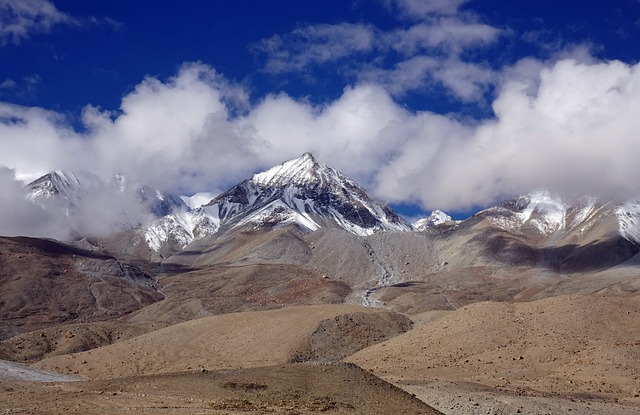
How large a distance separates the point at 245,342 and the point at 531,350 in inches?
1000

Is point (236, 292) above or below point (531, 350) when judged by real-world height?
above

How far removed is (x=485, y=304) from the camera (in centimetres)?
5553

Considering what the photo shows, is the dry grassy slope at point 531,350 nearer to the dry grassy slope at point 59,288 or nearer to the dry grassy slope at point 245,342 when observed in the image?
the dry grassy slope at point 245,342

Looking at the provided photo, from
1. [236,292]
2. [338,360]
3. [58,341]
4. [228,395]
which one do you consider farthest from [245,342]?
[236,292]

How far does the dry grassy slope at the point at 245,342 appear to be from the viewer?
56700 millimetres

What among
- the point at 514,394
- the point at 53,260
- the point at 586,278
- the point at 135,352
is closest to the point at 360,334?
the point at 135,352

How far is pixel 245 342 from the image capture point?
2386 inches

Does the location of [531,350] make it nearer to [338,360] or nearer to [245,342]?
[338,360]

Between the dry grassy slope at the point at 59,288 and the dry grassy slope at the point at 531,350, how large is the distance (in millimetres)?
78334

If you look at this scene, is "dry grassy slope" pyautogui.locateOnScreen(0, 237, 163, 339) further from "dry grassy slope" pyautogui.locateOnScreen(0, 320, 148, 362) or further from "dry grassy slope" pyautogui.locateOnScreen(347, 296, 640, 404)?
"dry grassy slope" pyautogui.locateOnScreen(347, 296, 640, 404)

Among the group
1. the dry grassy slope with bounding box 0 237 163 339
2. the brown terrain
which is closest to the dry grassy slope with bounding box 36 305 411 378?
the brown terrain

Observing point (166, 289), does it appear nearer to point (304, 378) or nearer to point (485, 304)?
point (485, 304)

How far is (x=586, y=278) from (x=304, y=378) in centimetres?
14012

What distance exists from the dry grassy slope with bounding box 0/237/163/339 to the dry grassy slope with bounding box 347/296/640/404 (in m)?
78.3
